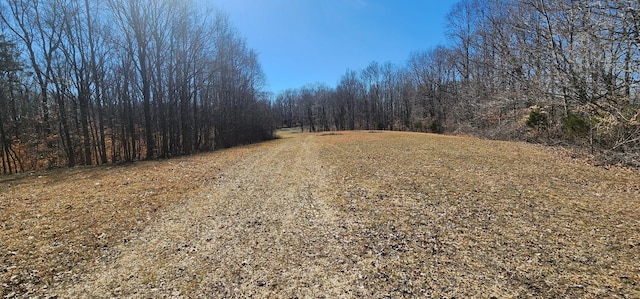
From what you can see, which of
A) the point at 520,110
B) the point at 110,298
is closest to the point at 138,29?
the point at 110,298

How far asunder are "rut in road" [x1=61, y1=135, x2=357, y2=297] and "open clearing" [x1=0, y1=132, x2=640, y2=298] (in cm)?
2

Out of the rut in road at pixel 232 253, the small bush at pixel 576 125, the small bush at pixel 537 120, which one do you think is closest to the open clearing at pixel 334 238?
the rut in road at pixel 232 253

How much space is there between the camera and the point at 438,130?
121 feet

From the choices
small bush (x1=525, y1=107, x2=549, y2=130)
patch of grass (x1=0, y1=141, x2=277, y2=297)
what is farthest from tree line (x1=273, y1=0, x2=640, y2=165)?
patch of grass (x1=0, y1=141, x2=277, y2=297)

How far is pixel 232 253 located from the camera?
3711mm

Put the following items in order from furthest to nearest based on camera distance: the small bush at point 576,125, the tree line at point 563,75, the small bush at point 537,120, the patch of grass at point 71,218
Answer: the small bush at point 537,120 → the small bush at point 576,125 → the tree line at point 563,75 → the patch of grass at point 71,218

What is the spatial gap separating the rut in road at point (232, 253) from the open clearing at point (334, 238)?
2 cm

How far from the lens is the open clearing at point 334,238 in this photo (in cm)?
292

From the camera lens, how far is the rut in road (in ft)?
9.76

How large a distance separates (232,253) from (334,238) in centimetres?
147

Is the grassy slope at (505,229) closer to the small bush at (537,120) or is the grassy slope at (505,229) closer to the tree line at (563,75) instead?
the tree line at (563,75)

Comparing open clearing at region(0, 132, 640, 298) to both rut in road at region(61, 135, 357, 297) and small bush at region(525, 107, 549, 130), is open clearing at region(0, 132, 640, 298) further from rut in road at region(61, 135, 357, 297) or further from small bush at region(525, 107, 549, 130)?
small bush at region(525, 107, 549, 130)

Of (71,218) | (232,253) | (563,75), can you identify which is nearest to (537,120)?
(563,75)

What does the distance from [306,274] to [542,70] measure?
12.5 m
